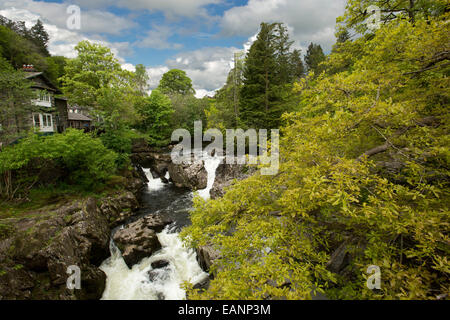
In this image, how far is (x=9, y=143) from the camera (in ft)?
35.3

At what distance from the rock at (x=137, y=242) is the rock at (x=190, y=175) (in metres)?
6.63

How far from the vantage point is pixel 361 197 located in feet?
12.5

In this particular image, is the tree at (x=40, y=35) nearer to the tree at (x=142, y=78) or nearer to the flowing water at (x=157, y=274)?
the tree at (x=142, y=78)

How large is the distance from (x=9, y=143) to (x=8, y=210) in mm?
3871

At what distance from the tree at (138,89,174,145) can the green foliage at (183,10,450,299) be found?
22.4 metres

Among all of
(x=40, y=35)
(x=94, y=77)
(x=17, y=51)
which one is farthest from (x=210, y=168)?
(x=40, y=35)

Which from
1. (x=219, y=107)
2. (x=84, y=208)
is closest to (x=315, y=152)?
(x=84, y=208)

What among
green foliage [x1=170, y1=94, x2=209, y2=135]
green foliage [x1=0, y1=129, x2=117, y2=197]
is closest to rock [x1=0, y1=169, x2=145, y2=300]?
green foliage [x1=0, y1=129, x2=117, y2=197]

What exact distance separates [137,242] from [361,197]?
9.32 metres

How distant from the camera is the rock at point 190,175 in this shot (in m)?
17.0

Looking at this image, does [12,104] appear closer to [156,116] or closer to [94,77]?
[94,77]

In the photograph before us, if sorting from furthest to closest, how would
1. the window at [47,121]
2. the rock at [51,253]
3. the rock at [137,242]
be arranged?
the window at [47,121], the rock at [137,242], the rock at [51,253]

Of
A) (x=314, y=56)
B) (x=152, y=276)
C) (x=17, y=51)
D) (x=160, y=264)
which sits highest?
(x=314, y=56)

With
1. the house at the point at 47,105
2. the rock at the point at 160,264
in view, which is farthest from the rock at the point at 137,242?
the house at the point at 47,105
